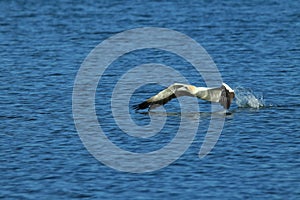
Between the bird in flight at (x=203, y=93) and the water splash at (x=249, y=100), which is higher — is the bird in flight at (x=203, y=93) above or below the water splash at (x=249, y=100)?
above

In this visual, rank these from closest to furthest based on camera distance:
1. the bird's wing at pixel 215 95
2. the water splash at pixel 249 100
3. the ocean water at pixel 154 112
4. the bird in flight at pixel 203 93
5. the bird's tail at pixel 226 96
A: the ocean water at pixel 154 112 → the bird's tail at pixel 226 96 → the bird in flight at pixel 203 93 → the bird's wing at pixel 215 95 → the water splash at pixel 249 100

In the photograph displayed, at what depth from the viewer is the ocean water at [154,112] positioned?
1006 inches

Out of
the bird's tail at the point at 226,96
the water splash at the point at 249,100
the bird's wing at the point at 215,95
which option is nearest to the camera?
the bird's tail at the point at 226,96

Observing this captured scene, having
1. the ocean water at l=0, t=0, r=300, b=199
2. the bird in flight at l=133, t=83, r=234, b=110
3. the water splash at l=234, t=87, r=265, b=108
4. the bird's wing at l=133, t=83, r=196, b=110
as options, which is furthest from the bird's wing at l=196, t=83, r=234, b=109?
the water splash at l=234, t=87, r=265, b=108

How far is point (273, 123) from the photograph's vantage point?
1246 inches

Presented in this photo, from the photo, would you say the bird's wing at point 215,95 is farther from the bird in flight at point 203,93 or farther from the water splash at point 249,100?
the water splash at point 249,100

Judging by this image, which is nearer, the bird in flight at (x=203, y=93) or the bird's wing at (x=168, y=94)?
the bird in flight at (x=203, y=93)

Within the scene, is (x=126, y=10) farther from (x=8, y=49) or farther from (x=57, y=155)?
(x=57, y=155)

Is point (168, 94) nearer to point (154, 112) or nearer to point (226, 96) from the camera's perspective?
point (154, 112)

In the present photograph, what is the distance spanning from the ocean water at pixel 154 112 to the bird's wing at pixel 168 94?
0.38 m

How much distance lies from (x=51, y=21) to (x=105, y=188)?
Answer: 111 feet

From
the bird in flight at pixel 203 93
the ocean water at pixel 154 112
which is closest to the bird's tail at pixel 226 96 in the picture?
the bird in flight at pixel 203 93

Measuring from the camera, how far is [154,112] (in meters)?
33.6

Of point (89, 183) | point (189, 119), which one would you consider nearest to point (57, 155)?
point (89, 183)
